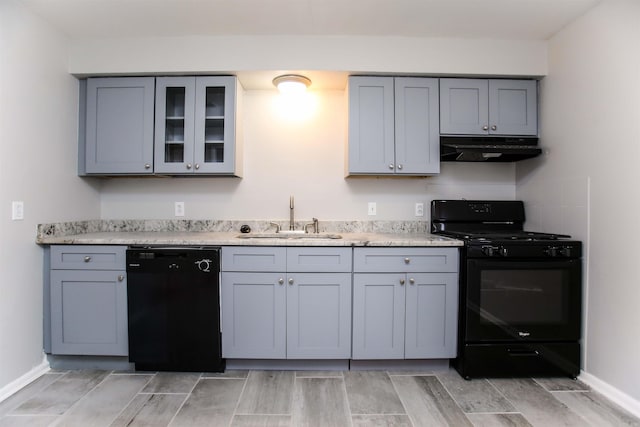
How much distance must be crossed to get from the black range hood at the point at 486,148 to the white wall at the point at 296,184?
0.28m

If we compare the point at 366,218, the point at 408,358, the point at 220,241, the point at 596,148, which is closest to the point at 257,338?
the point at 220,241

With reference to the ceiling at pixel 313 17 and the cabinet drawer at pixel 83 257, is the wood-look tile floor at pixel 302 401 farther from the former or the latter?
the ceiling at pixel 313 17

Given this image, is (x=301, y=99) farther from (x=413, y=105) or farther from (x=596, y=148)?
(x=596, y=148)

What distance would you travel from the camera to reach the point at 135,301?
2.14 m

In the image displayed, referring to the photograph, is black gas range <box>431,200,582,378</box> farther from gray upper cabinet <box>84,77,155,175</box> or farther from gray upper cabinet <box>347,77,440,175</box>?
gray upper cabinet <box>84,77,155,175</box>

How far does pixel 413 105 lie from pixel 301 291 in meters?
1.57

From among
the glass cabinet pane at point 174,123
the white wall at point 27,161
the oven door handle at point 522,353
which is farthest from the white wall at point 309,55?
the oven door handle at point 522,353

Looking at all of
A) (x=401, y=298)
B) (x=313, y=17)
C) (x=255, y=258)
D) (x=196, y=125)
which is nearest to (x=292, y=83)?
(x=313, y=17)

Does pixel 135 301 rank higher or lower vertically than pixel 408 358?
higher

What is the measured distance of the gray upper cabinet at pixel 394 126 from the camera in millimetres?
2461

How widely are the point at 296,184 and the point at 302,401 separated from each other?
1.60m

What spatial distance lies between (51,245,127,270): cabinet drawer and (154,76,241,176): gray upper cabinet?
68cm

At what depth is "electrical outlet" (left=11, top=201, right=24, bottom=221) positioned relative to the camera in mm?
1977

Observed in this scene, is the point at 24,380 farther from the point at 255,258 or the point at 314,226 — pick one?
the point at 314,226
